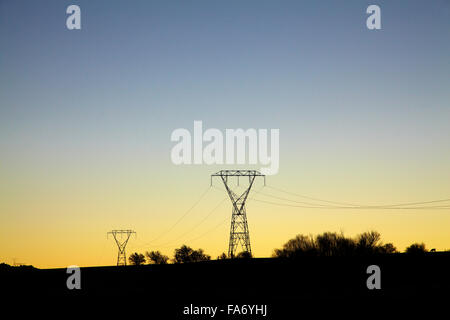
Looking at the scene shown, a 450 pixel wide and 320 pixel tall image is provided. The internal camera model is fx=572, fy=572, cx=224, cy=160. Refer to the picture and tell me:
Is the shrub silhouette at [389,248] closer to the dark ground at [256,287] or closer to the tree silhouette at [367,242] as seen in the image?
the tree silhouette at [367,242]

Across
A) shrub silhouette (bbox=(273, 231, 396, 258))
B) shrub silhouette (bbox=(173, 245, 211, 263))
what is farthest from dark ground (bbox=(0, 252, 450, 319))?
shrub silhouette (bbox=(173, 245, 211, 263))

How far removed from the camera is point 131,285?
39625mm

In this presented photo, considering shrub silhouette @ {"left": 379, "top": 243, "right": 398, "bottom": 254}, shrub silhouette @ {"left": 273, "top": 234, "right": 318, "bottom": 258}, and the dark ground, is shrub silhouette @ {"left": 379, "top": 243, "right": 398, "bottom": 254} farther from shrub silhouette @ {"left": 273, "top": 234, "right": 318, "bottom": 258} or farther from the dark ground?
the dark ground

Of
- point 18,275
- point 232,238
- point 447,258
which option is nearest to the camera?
point 18,275

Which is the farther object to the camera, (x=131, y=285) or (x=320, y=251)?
(x=320, y=251)

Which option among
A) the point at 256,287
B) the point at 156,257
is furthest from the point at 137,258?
the point at 256,287

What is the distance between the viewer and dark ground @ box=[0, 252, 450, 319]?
99.0 feet

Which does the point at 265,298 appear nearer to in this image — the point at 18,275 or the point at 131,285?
the point at 131,285

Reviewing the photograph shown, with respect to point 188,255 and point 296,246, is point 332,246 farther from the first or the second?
point 188,255

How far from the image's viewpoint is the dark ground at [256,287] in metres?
30.2

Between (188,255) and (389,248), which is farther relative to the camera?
(188,255)

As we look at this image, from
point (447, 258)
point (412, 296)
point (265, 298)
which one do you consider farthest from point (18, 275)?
point (447, 258)

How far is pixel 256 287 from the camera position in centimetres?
3744
